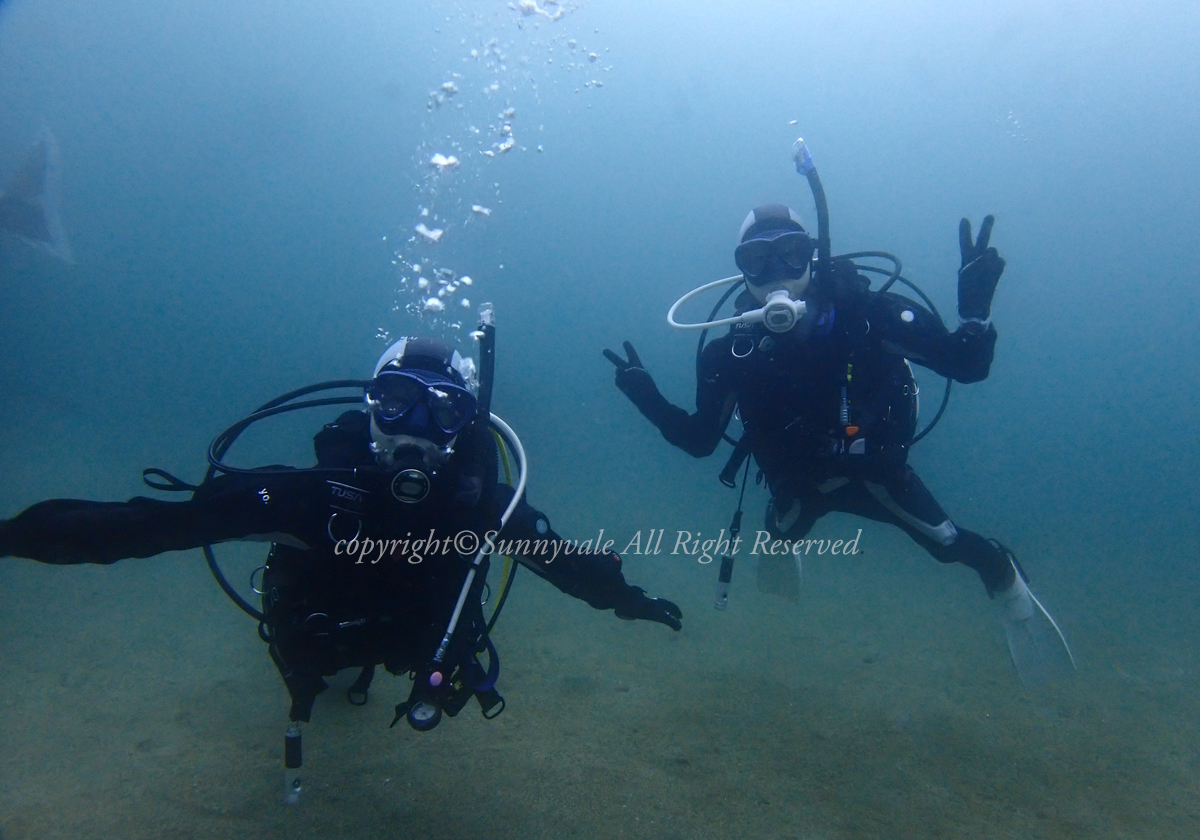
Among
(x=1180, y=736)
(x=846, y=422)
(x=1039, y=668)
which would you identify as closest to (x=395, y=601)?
(x=846, y=422)

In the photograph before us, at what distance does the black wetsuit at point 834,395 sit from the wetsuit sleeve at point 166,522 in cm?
250

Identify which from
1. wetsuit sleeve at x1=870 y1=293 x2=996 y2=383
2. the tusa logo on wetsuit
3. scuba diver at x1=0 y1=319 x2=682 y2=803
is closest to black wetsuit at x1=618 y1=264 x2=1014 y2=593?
wetsuit sleeve at x1=870 y1=293 x2=996 y2=383

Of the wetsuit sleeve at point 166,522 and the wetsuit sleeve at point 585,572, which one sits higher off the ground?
the wetsuit sleeve at point 166,522

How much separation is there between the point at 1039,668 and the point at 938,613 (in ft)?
14.4

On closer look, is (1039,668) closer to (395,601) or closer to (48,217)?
(395,601)

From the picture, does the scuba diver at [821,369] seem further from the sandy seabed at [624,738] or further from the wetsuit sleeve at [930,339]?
the sandy seabed at [624,738]

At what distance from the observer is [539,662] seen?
6.61 meters

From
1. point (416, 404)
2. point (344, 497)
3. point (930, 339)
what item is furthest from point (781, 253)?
point (344, 497)

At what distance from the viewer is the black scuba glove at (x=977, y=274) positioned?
3.84m

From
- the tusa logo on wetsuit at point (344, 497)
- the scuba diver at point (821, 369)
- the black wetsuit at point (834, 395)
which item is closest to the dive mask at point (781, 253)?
the scuba diver at point (821, 369)

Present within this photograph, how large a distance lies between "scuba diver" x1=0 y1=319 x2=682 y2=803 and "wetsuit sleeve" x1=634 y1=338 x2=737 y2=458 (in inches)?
60.2

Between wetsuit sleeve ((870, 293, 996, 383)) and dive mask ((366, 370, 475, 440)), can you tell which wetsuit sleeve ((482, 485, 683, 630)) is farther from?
wetsuit sleeve ((870, 293, 996, 383))

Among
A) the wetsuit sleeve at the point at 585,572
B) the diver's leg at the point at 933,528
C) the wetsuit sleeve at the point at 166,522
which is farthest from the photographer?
the diver's leg at the point at 933,528

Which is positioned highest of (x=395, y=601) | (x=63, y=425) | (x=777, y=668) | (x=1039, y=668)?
(x=395, y=601)
